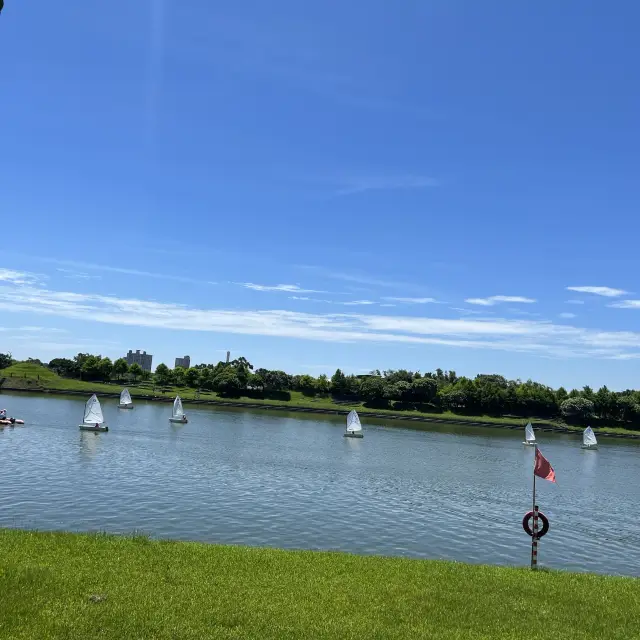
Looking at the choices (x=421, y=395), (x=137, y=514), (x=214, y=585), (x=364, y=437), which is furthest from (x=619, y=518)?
(x=421, y=395)

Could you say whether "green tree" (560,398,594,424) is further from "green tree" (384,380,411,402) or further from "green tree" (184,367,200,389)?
"green tree" (184,367,200,389)

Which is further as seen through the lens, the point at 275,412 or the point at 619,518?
the point at 275,412

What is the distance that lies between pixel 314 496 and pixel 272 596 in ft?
83.2

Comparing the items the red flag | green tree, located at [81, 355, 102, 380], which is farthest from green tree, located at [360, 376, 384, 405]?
the red flag

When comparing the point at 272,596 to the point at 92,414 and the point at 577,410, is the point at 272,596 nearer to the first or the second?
the point at 92,414

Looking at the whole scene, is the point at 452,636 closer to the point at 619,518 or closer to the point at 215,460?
the point at 619,518

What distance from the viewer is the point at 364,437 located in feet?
329

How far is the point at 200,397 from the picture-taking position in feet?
577

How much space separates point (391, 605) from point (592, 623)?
488 cm

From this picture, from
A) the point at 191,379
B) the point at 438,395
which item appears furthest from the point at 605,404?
the point at 191,379

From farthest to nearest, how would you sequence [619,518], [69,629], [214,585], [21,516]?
[619,518] → [21,516] → [214,585] → [69,629]

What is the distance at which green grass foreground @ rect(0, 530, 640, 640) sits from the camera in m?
12.4

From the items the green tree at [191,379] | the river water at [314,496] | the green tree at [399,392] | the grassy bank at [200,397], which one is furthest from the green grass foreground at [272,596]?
the green tree at [191,379]

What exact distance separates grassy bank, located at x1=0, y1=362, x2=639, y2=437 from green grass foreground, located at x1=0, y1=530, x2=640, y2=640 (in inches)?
5809
